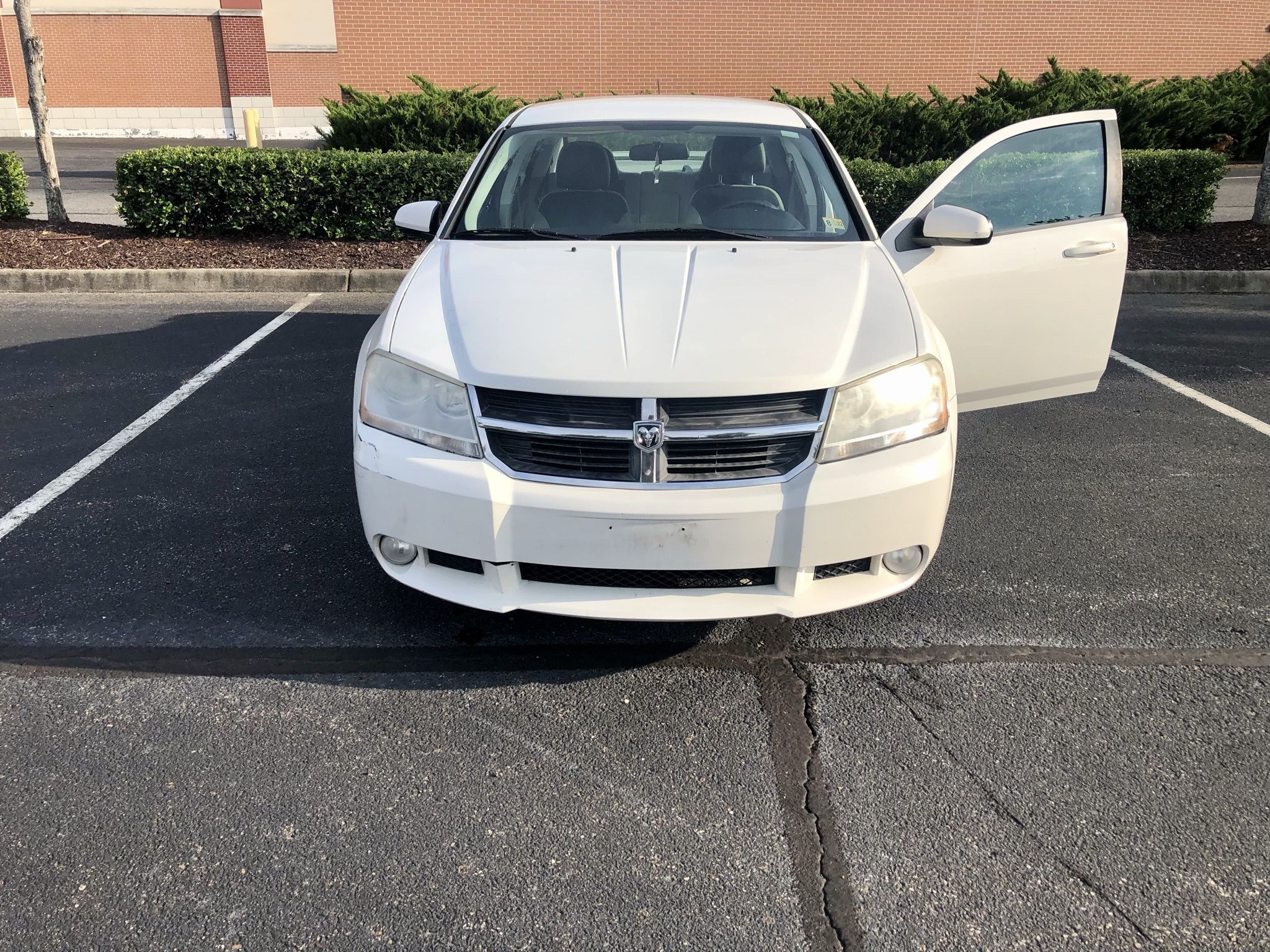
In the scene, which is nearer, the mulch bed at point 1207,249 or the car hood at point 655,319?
the car hood at point 655,319

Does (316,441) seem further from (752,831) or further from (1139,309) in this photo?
(1139,309)

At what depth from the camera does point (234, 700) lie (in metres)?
2.99

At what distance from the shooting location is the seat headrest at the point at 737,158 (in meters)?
4.33

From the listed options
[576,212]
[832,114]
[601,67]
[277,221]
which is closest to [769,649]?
[576,212]

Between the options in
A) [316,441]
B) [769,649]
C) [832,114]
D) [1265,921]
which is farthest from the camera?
[832,114]

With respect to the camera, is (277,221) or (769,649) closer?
(769,649)

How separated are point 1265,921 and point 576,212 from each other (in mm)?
3213

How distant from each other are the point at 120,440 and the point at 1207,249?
9.32 metres

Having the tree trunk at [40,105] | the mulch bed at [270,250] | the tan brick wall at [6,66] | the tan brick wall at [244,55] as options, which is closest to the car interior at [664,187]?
the mulch bed at [270,250]

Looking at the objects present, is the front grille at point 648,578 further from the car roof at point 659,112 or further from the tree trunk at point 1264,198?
the tree trunk at point 1264,198

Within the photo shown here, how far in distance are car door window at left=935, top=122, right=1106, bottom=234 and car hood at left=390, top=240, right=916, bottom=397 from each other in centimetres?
119

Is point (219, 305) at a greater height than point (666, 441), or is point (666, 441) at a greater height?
point (666, 441)

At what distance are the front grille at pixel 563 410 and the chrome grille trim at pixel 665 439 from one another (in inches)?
0.6

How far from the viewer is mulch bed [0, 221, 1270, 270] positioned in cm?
914
